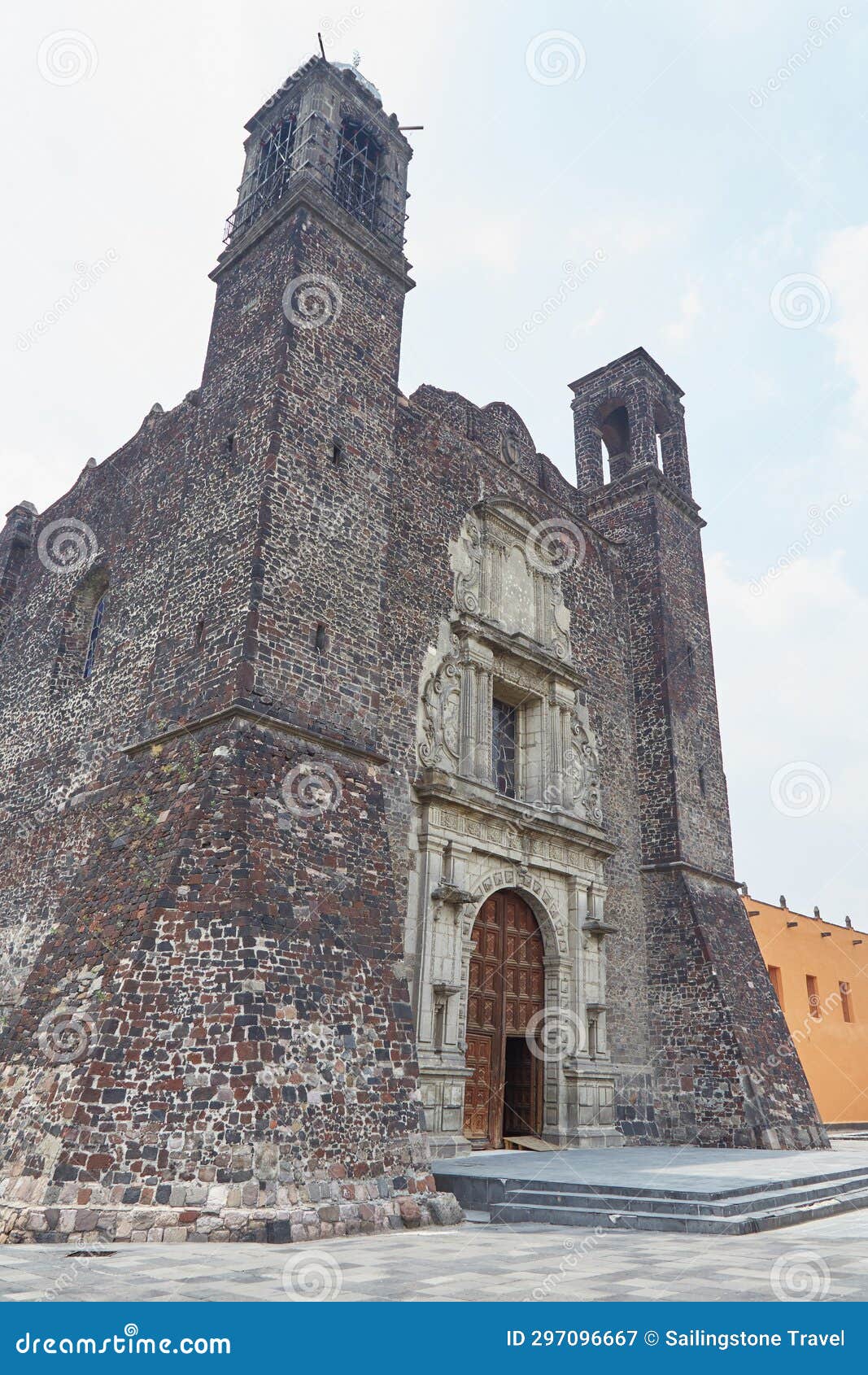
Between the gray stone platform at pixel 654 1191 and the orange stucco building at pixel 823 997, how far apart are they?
11.8 metres

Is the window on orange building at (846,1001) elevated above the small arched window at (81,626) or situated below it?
below

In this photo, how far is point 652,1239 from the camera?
6.76 metres

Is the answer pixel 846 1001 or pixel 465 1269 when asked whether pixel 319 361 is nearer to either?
pixel 465 1269

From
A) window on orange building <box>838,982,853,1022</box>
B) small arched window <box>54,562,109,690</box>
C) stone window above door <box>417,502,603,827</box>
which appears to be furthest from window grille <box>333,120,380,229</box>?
window on orange building <box>838,982,853,1022</box>

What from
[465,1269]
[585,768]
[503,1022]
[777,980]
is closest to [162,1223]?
[465,1269]

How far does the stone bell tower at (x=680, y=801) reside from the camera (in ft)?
45.3

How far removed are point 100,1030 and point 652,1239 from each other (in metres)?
4.40

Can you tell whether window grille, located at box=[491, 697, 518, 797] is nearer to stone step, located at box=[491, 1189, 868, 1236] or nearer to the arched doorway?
the arched doorway

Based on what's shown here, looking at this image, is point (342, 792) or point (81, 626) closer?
point (342, 792)

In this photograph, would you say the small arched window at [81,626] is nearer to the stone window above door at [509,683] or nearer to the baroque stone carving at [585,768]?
the stone window above door at [509,683]
